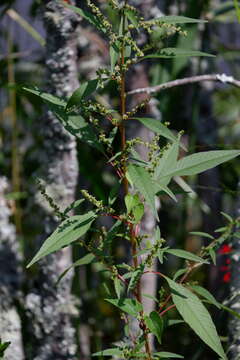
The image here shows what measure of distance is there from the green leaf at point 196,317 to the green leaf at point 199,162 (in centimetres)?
11

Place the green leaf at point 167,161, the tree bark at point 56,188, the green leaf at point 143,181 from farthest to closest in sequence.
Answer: the tree bark at point 56,188
the green leaf at point 167,161
the green leaf at point 143,181

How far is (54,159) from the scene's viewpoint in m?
0.99

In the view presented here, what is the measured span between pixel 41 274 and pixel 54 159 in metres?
0.20

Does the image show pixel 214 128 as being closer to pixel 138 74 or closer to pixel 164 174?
pixel 138 74

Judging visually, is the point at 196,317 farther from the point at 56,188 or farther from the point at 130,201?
the point at 56,188

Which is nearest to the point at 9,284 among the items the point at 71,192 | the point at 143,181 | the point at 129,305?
the point at 71,192

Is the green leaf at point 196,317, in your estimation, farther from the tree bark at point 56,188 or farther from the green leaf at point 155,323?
the tree bark at point 56,188

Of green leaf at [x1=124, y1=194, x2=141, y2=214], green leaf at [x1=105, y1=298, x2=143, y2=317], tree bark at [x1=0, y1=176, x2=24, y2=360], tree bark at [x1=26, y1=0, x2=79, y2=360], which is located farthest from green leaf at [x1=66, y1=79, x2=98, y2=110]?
tree bark at [x1=0, y1=176, x2=24, y2=360]

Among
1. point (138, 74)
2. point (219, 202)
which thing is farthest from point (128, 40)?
point (219, 202)

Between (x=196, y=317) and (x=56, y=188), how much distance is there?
0.42 meters

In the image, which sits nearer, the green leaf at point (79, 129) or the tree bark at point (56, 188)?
the green leaf at point (79, 129)

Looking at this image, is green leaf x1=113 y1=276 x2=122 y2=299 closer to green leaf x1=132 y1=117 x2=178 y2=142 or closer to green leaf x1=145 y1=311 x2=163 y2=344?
green leaf x1=145 y1=311 x2=163 y2=344

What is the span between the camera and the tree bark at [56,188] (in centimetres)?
95

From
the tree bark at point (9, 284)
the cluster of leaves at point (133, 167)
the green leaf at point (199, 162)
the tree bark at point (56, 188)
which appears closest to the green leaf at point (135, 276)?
the cluster of leaves at point (133, 167)
